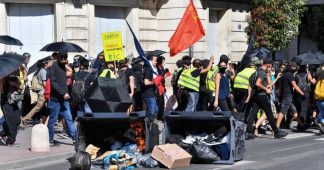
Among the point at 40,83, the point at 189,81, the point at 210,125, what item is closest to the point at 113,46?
the point at 189,81

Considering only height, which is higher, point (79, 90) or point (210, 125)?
point (79, 90)

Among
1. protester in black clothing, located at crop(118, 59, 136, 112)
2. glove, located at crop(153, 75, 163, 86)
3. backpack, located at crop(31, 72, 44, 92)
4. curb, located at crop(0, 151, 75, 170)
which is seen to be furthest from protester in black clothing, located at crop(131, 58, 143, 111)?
curb, located at crop(0, 151, 75, 170)

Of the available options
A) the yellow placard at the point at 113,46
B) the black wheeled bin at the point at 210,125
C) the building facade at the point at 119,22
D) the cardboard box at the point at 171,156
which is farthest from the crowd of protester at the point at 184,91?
the building facade at the point at 119,22

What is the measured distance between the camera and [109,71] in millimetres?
12898

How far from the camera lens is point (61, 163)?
11.4 meters

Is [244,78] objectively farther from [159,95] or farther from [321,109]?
[159,95]

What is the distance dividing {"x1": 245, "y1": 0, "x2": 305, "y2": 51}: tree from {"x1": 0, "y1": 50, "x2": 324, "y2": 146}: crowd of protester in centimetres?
681

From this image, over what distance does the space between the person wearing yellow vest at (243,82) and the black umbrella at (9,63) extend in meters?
4.85

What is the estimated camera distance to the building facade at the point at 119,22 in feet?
64.3

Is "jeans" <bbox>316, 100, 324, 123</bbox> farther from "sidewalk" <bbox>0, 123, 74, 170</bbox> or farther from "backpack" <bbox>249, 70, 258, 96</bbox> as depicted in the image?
"sidewalk" <bbox>0, 123, 74, 170</bbox>

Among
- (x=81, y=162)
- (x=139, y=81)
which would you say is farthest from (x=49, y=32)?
(x=81, y=162)

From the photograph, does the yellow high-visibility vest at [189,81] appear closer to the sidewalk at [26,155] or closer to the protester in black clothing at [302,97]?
the protester in black clothing at [302,97]

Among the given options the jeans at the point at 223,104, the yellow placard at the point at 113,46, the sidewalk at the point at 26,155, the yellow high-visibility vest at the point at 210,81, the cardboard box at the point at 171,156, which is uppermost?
the yellow placard at the point at 113,46

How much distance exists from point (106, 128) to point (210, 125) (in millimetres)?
1758
